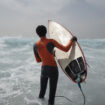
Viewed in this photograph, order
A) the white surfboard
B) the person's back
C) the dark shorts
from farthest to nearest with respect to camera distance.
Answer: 1. the white surfboard
2. the dark shorts
3. the person's back

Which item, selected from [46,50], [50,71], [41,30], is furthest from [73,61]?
[41,30]

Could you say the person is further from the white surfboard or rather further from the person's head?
the white surfboard

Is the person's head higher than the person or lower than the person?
higher

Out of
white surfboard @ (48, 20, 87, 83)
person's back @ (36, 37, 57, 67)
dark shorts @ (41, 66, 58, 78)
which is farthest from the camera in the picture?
white surfboard @ (48, 20, 87, 83)

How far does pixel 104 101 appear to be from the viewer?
3719 mm

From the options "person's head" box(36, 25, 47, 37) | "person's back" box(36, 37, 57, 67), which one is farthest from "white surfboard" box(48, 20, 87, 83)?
"person's head" box(36, 25, 47, 37)

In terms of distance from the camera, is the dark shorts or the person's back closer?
the person's back

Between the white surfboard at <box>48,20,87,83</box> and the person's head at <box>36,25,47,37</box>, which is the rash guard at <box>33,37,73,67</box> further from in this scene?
the white surfboard at <box>48,20,87,83</box>

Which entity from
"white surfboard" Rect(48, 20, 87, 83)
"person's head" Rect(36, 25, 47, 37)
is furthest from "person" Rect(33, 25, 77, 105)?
"white surfboard" Rect(48, 20, 87, 83)

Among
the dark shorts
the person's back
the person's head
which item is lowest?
the dark shorts

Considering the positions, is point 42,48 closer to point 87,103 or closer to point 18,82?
point 87,103

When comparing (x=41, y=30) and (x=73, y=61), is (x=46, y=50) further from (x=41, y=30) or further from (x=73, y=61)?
(x=73, y=61)

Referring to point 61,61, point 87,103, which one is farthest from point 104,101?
point 61,61

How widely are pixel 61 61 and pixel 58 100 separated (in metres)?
0.97
